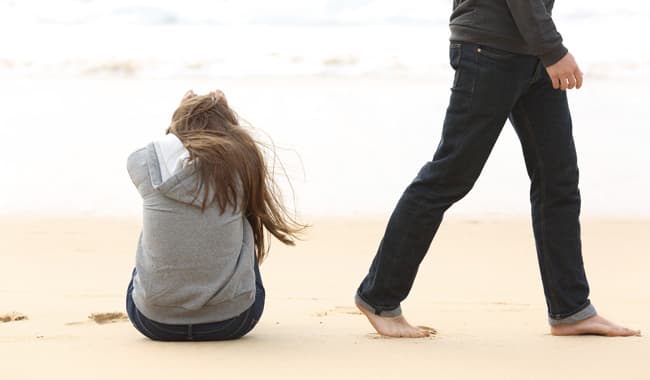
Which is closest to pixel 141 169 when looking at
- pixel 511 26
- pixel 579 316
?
pixel 511 26

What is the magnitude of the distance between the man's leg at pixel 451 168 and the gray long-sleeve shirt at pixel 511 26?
0.04 metres

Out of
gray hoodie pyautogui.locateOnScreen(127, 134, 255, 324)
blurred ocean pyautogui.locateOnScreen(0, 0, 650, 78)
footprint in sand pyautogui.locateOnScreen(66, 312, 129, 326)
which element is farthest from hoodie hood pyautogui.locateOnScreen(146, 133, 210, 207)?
blurred ocean pyautogui.locateOnScreen(0, 0, 650, 78)

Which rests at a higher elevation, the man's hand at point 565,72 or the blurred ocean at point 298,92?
the man's hand at point 565,72

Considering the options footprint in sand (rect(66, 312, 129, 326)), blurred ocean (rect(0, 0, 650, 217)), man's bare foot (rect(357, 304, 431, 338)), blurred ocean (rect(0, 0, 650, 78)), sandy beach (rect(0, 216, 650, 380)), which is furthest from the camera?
blurred ocean (rect(0, 0, 650, 78))

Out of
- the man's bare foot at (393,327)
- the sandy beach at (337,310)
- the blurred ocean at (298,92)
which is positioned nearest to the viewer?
the sandy beach at (337,310)

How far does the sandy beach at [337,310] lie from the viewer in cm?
279

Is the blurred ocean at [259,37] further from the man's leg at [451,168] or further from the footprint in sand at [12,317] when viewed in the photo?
the man's leg at [451,168]

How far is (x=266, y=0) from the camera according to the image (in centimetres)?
1555

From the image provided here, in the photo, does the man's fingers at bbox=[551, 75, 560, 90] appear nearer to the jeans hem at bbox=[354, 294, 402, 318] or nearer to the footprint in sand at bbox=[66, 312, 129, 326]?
the jeans hem at bbox=[354, 294, 402, 318]

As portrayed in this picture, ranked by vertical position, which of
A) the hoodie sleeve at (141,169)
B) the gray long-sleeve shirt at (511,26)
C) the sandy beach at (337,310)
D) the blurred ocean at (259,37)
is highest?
the gray long-sleeve shirt at (511,26)

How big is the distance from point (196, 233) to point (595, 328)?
1200 mm

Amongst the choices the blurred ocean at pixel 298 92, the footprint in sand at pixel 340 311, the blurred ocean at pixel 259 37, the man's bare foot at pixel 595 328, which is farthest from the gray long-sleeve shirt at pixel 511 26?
the blurred ocean at pixel 259 37

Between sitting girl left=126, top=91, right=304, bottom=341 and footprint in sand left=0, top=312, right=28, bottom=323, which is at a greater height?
sitting girl left=126, top=91, right=304, bottom=341

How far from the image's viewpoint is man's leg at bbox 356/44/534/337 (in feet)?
10.0
